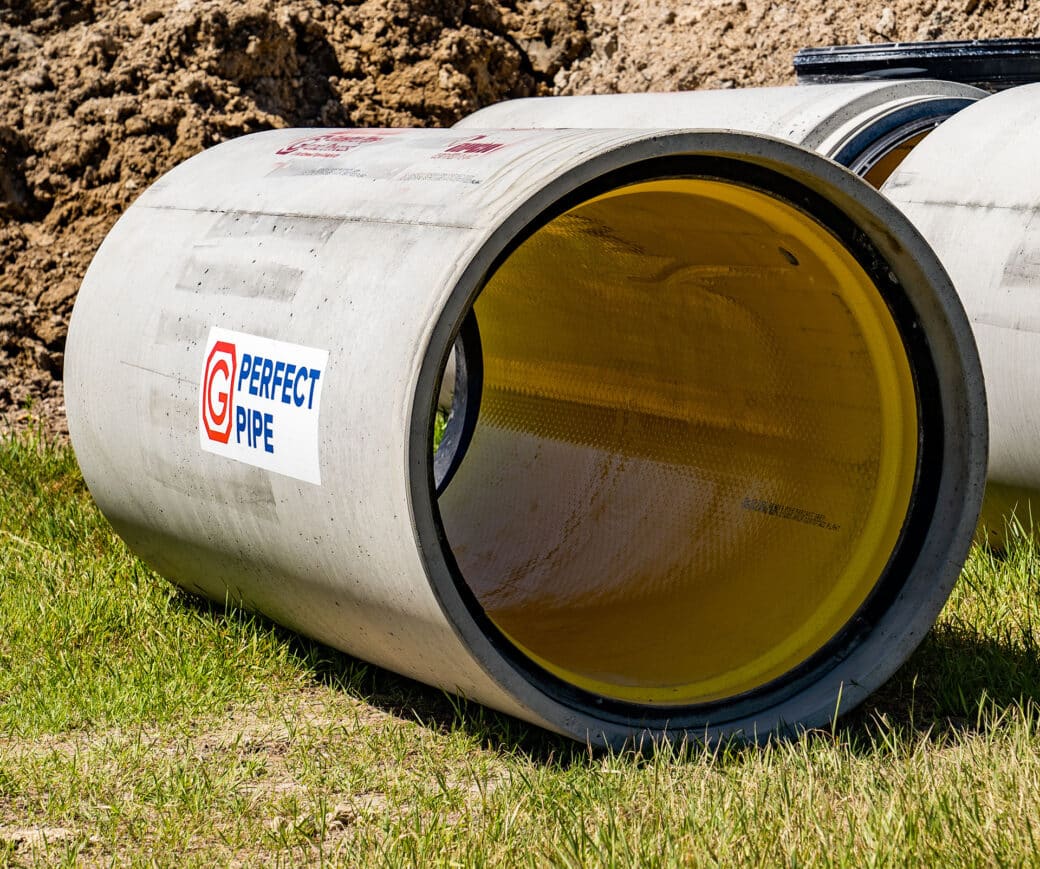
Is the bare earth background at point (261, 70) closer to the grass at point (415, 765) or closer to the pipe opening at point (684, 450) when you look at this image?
the pipe opening at point (684, 450)

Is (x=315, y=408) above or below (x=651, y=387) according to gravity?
above

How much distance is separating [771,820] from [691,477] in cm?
174

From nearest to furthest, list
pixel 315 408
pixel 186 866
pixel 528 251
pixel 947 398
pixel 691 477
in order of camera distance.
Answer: pixel 186 866, pixel 315 408, pixel 947 398, pixel 691 477, pixel 528 251

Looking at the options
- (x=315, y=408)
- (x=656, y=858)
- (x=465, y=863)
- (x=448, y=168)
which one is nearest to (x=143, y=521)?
(x=315, y=408)

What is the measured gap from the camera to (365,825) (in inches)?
114

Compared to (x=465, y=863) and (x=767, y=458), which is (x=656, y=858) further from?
(x=767, y=458)

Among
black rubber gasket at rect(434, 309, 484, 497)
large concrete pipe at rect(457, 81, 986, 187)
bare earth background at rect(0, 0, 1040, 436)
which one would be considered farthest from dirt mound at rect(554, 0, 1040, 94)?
black rubber gasket at rect(434, 309, 484, 497)

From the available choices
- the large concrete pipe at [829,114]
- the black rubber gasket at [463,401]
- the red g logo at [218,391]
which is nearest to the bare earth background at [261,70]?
the large concrete pipe at [829,114]

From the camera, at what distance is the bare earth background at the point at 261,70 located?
6.85m

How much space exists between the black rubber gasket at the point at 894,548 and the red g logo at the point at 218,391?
0.72 meters

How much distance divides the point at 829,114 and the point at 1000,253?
1012 mm

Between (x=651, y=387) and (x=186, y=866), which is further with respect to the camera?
(x=651, y=387)

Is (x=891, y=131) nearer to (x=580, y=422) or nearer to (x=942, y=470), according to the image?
(x=580, y=422)

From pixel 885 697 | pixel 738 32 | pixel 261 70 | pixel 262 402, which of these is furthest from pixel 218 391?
pixel 738 32
